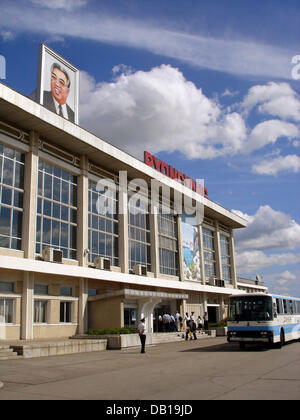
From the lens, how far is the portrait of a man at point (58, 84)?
28062 millimetres

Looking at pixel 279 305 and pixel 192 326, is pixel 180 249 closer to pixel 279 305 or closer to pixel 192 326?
pixel 192 326

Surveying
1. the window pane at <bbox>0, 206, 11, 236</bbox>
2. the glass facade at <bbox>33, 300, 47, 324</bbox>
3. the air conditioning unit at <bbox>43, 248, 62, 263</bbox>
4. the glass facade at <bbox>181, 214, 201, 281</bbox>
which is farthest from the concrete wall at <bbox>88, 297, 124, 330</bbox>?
the glass facade at <bbox>181, 214, 201, 281</bbox>

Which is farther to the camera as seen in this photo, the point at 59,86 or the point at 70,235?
the point at 59,86

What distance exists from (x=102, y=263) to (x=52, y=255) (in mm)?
4858

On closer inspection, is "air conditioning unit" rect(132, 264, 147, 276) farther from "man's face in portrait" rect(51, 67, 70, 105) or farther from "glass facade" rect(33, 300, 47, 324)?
"man's face in portrait" rect(51, 67, 70, 105)

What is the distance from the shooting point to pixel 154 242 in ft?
121

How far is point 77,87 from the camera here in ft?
103

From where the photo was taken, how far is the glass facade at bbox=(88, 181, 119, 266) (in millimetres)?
29969

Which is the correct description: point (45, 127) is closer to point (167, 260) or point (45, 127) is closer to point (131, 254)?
point (131, 254)

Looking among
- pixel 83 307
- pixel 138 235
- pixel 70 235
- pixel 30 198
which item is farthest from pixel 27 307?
pixel 138 235

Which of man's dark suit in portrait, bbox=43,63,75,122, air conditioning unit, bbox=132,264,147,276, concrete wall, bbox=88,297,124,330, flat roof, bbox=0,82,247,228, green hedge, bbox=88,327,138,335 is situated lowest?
green hedge, bbox=88,327,138,335

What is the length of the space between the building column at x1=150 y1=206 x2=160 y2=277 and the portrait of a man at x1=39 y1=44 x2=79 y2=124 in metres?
11.4
